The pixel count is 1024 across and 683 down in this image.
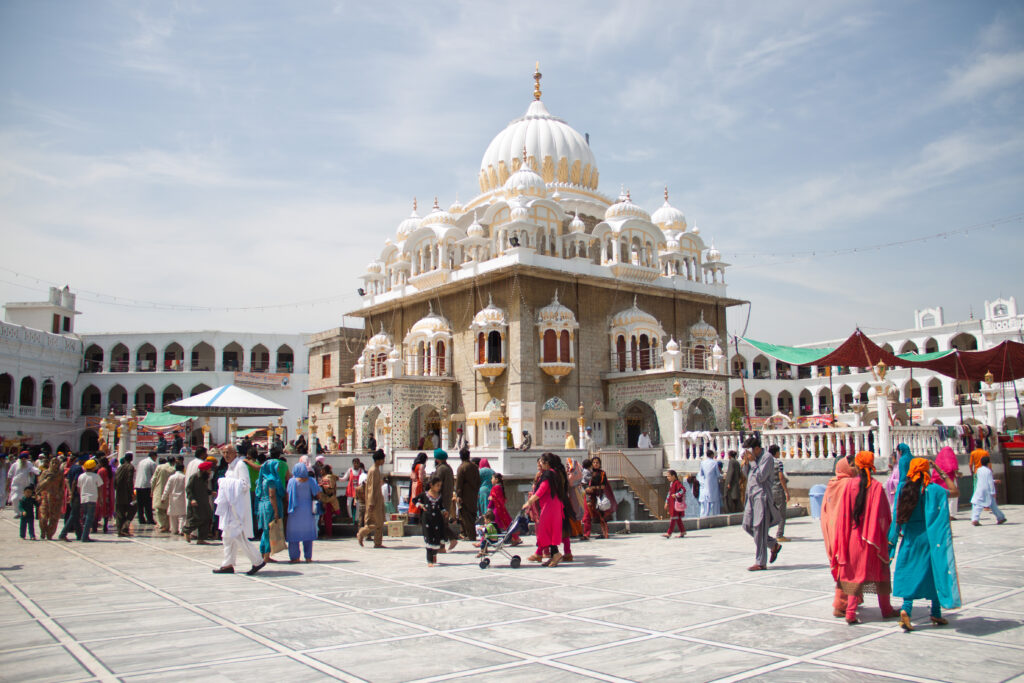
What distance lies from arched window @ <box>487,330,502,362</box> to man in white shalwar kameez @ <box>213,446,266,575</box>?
1638 cm

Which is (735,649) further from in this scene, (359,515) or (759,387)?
(759,387)

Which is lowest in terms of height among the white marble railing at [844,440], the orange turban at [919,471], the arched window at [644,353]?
the orange turban at [919,471]

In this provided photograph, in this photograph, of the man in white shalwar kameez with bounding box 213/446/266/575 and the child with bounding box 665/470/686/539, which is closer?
the man in white shalwar kameez with bounding box 213/446/266/575

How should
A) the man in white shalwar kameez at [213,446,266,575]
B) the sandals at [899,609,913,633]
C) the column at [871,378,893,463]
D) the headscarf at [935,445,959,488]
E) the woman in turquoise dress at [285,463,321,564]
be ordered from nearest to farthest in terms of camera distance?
the sandals at [899,609,913,633] → the man in white shalwar kameez at [213,446,266,575] → the woman in turquoise dress at [285,463,321,564] → the headscarf at [935,445,959,488] → the column at [871,378,893,463]

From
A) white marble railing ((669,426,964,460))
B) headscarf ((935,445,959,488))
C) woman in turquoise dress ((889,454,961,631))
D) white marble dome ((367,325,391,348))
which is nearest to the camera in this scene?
woman in turquoise dress ((889,454,961,631))

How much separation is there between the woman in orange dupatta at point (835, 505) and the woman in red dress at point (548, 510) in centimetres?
405

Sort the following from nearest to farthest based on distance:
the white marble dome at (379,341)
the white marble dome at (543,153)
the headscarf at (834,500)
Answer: the headscarf at (834,500), the white marble dome at (379,341), the white marble dome at (543,153)

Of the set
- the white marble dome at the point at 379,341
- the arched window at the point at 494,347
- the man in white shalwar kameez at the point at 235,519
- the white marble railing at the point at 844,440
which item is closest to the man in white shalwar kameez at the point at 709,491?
the white marble railing at the point at 844,440

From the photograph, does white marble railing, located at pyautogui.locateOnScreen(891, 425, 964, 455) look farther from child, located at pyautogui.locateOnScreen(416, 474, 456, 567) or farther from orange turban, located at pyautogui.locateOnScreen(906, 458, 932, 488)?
orange turban, located at pyautogui.locateOnScreen(906, 458, 932, 488)

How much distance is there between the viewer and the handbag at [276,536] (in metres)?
10.3

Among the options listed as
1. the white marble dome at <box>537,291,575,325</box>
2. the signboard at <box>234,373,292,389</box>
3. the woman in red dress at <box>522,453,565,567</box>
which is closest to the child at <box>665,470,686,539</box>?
the woman in red dress at <box>522,453,565,567</box>

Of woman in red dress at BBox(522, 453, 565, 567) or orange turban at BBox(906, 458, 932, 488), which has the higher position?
orange turban at BBox(906, 458, 932, 488)

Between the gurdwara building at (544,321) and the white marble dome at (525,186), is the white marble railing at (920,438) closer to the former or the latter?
the gurdwara building at (544,321)

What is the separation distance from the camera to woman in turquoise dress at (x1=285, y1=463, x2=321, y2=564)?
10469mm
